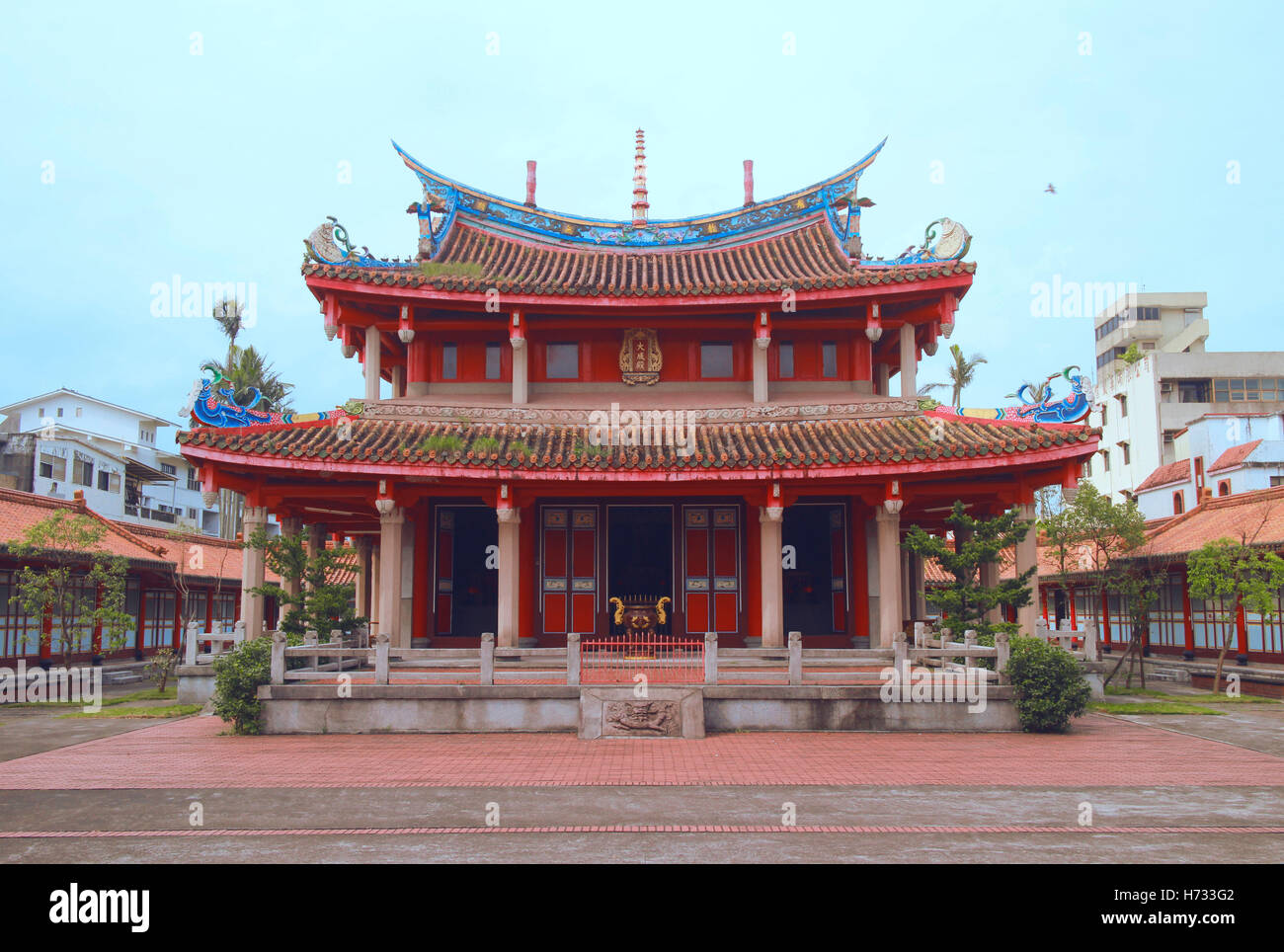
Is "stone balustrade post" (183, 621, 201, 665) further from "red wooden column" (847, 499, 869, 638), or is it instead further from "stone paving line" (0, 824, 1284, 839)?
"red wooden column" (847, 499, 869, 638)

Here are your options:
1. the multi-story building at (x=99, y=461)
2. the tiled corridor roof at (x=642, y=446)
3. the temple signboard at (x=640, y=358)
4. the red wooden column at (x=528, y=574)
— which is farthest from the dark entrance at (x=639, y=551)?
the multi-story building at (x=99, y=461)

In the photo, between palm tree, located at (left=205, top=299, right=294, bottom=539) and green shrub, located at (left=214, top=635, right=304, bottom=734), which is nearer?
green shrub, located at (left=214, top=635, right=304, bottom=734)

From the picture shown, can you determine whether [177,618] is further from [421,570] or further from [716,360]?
[716,360]

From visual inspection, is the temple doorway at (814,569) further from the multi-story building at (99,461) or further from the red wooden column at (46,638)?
the multi-story building at (99,461)

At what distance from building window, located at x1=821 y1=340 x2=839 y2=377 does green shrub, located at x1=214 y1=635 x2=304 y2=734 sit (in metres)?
11.9

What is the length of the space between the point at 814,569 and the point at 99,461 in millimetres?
37125

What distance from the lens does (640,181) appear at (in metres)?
22.7

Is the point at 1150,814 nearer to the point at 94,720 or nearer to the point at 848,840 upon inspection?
the point at 848,840

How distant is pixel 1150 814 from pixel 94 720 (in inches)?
681

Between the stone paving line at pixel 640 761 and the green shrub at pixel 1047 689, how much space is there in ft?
0.98

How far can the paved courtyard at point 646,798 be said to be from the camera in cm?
773

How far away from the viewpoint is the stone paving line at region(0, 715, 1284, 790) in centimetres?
1056

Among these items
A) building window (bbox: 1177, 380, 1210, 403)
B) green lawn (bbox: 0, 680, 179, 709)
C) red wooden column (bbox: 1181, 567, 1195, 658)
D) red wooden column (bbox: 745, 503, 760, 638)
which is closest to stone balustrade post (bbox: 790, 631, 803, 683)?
red wooden column (bbox: 745, 503, 760, 638)

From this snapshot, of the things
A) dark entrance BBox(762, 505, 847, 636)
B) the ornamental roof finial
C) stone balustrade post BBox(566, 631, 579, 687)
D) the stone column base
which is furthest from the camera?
the ornamental roof finial
